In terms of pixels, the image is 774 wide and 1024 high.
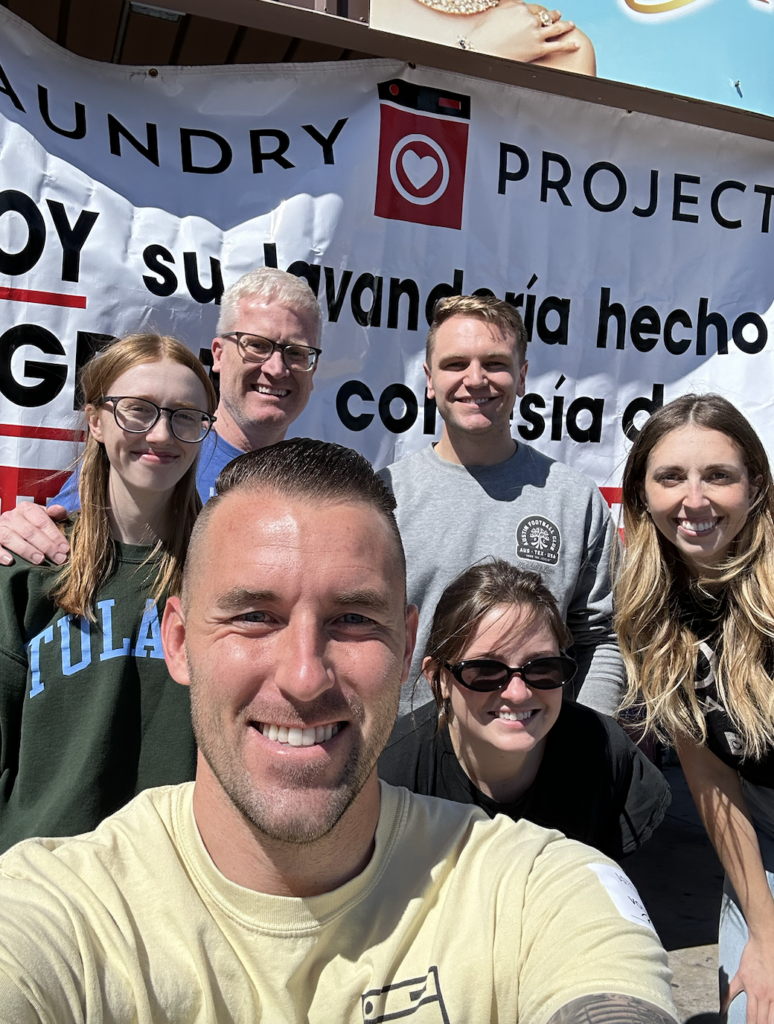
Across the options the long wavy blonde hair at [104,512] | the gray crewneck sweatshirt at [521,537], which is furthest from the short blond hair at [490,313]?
the long wavy blonde hair at [104,512]

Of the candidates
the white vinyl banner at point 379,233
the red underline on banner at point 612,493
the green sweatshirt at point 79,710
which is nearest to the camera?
the green sweatshirt at point 79,710

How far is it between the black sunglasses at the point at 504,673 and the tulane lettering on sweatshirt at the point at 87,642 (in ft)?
2.41

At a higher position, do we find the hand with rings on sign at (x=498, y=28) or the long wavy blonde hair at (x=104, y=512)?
the hand with rings on sign at (x=498, y=28)

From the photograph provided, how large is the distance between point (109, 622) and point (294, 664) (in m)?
0.98

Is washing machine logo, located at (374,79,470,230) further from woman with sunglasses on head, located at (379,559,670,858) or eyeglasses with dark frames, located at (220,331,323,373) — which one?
woman with sunglasses on head, located at (379,559,670,858)

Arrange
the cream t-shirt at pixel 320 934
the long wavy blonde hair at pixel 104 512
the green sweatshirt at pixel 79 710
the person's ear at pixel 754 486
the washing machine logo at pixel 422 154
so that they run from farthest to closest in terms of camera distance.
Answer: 1. the washing machine logo at pixel 422 154
2. the person's ear at pixel 754 486
3. the long wavy blonde hair at pixel 104 512
4. the green sweatshirt at pixel 79 710
5. the cream t-shirt at pixel 320 934

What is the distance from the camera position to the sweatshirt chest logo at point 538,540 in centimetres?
286

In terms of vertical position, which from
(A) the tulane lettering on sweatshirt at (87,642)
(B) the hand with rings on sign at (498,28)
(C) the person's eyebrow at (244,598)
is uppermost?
(B) the hand with rings on sign at (498,28)

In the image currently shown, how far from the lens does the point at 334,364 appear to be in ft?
11.9

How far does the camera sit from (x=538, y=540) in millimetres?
2875

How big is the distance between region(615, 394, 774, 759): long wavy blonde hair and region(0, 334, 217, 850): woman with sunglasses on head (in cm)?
126

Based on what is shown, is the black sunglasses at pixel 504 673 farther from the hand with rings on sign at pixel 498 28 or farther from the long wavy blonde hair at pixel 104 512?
the hand with rings on sign at pixel 498 28

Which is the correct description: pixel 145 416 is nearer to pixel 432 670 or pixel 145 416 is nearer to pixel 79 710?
pixel 79 710

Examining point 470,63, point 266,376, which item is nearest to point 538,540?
point 266,376
